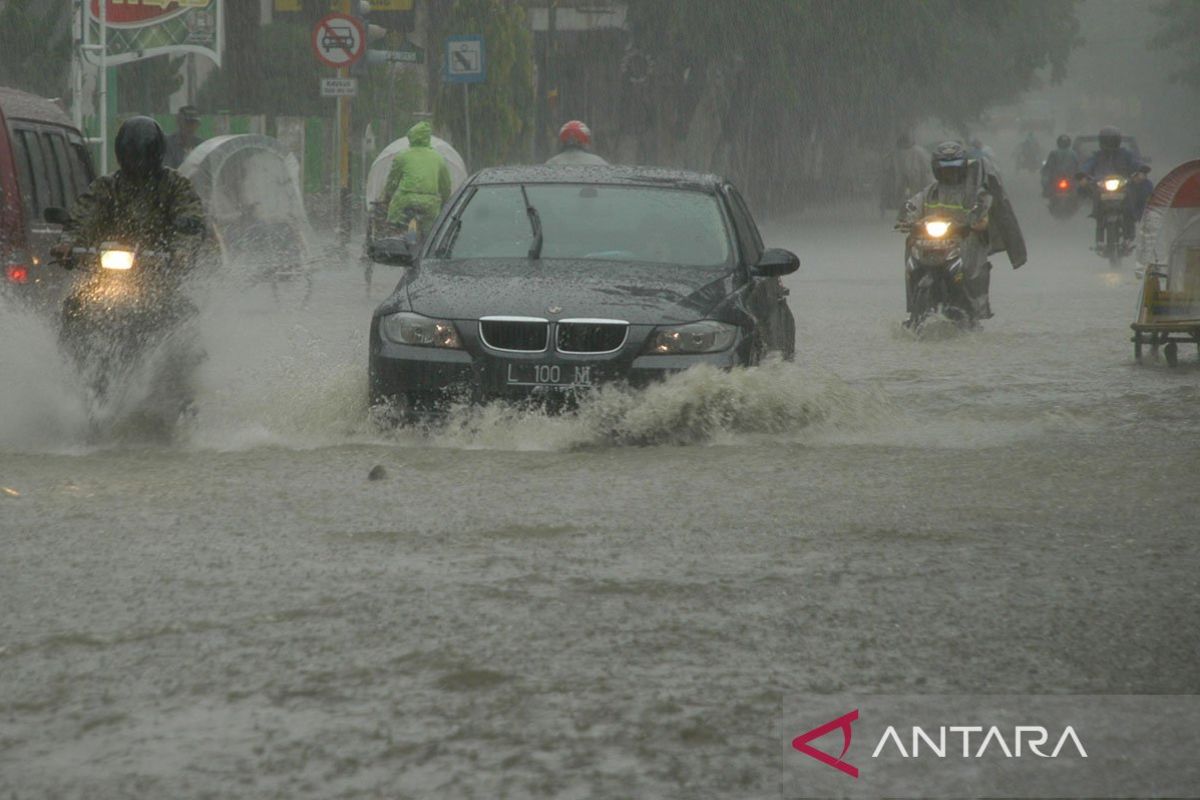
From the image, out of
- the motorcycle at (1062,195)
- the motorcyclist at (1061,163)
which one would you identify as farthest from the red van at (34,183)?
the motorcycle at (1062,195)

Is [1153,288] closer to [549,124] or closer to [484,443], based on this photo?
[484,443]

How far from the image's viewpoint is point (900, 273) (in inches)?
1168

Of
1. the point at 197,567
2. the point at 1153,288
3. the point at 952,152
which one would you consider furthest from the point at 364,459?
the point at 952,152

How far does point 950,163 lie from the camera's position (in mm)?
18094

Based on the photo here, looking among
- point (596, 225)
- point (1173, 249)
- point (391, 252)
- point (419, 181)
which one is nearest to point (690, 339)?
point (596, 225)

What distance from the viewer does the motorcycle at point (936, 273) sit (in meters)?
18.0

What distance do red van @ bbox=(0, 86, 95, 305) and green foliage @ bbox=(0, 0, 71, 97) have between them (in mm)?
17428

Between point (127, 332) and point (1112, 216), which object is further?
point (1112, 216)

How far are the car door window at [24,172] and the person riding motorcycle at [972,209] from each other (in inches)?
317

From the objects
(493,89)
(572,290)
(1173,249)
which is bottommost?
(572,290)

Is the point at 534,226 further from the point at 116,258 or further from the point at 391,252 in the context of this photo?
the point at 116,258

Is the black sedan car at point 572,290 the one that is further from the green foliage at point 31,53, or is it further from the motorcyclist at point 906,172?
the green foliage at point 31,53

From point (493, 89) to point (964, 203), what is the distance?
25.1 meters

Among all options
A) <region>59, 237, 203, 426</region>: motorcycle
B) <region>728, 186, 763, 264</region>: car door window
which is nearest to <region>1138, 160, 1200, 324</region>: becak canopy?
<region>728, 186, 763, 264</region>: car door window
